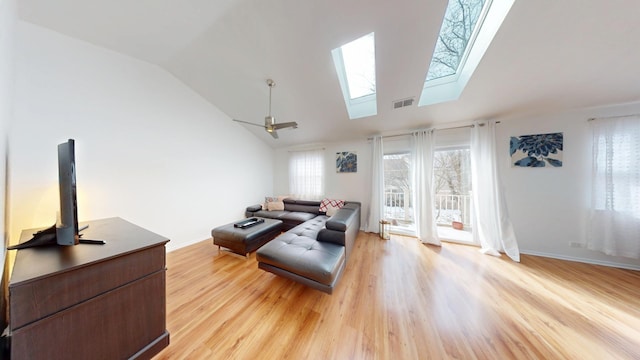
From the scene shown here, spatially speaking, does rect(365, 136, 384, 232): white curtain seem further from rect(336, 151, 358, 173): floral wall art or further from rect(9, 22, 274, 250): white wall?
rect(9, 22, 274, 250): white wall

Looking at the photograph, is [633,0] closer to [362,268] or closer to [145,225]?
[362,268]

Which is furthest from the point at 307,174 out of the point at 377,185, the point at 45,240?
the point at 45,240

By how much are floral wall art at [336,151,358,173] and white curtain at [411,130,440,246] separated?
122 cm

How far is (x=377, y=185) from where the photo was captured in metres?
3.60

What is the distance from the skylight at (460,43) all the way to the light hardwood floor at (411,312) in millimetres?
2531

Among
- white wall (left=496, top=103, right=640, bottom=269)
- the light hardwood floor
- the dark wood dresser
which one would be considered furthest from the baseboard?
the dark wood dresser

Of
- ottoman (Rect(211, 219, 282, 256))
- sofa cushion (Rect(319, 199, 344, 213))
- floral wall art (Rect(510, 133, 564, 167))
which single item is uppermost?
floral wall art (Rect(510, 133, 564, 167))

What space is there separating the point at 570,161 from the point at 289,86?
4.30 m

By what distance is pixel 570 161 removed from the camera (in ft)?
8.05

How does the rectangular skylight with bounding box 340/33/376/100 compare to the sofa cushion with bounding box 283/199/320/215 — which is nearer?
the rectangular skylight with bounding box 340/33/376/100

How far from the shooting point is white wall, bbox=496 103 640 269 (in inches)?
93.7

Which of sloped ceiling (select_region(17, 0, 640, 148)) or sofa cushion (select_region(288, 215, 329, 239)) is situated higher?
sloped ceiling (select_region(17, 0, 640, 148))

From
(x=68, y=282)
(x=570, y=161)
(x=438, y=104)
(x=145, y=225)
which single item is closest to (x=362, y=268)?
(x=68, y=282)

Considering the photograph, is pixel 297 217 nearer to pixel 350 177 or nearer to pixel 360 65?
pixel 350 177
